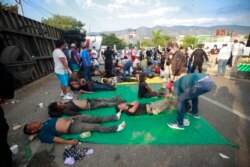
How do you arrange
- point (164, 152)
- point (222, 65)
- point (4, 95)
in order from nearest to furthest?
1. point (4, 95)
2. point (164, 152)
3. point (222, 65)

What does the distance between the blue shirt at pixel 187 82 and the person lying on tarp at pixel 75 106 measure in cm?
213

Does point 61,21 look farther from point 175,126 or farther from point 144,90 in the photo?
point 175,126

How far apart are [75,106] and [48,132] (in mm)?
1317

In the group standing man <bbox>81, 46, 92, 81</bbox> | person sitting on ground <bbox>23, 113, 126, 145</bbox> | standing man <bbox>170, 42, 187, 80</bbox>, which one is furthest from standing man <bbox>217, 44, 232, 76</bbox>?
person sitting on ground <bbox>23, 113, 126, 145</bbox>

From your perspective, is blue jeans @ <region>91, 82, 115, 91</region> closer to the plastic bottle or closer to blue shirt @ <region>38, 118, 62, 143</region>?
blue shirt @ <region>38, 118, 62, 143</region>

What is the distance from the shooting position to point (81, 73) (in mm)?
9094

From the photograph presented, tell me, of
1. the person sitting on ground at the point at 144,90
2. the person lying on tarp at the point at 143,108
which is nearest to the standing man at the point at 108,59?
the person sitting on ground at the point at 144,90

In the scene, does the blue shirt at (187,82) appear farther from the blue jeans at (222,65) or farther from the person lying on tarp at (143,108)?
the blue jeans at (222,65)

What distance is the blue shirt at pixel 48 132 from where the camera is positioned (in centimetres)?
319

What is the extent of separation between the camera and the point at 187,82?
3457 mm

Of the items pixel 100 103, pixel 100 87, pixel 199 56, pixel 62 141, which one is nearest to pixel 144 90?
pixel 100 103

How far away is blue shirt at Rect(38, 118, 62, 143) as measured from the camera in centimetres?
319

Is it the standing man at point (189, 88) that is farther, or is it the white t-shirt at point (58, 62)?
the white t-shirt at point (58, 62)

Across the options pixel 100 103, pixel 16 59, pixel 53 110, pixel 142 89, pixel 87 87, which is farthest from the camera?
pixel 87 87
